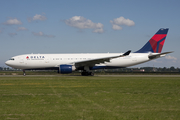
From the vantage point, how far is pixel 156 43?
114 feet

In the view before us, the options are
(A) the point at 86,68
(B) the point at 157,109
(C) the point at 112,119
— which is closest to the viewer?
(C) the point at 112,119

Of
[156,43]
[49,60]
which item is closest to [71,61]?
[49,60]

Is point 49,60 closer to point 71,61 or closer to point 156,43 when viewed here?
point 71,61

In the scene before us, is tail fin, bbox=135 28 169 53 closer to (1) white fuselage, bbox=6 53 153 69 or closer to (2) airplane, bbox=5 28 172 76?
(2) airplane, bbox=5 28 172 76

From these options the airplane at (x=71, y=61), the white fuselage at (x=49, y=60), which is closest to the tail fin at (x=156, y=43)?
the airplane at (x=71, y=61)

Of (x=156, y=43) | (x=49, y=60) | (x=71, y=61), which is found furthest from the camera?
(x=156, y=43)

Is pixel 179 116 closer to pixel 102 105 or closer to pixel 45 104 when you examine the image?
pixel 102 105

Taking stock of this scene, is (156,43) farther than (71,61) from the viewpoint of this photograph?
Yes

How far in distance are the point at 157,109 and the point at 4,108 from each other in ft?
18.2

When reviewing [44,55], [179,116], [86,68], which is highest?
[44,55]

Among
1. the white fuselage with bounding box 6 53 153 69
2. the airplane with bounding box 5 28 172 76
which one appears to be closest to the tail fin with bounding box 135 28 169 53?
the airplane with bounding box 5 28 172 76

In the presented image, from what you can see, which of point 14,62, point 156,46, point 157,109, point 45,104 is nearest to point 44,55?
point 14,62

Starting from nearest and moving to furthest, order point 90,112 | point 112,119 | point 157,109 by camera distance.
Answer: point 112,119 → point 90,112 → point 157,109

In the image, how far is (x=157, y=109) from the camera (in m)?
7.50
